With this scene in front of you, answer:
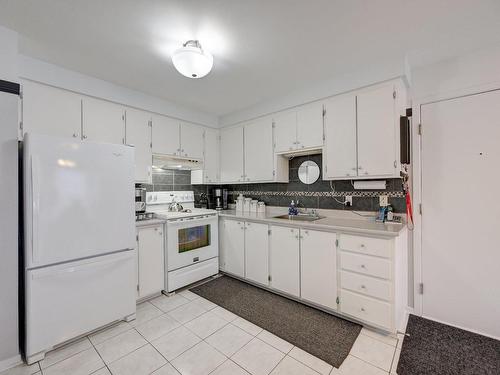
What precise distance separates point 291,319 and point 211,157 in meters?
2.52

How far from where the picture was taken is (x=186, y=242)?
2898 mm

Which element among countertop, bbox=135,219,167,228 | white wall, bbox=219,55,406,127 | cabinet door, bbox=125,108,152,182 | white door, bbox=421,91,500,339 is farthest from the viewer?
cabinet door, bbox=125,108,152,182

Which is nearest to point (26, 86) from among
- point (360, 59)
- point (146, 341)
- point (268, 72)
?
point (268, 72)

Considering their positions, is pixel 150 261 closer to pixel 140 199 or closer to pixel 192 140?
pixel 140 199

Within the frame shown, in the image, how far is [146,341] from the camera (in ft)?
6.25

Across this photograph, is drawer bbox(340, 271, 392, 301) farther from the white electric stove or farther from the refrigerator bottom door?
the refrigerator bottom door

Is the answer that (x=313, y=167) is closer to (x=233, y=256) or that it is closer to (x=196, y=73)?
(x=233, y=256)

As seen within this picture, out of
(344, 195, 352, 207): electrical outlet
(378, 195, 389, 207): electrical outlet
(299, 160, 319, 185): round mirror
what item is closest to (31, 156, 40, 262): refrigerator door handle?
(299, 160, 319, 185): round mirror

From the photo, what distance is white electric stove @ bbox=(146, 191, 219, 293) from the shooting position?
2.71m

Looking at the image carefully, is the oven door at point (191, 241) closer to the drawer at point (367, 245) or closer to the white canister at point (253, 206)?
the white canister at point (253, 206)

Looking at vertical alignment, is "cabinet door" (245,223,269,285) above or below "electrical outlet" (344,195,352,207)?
below

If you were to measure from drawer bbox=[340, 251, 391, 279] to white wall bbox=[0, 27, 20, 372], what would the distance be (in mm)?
2701

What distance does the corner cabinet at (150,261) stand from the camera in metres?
2.47

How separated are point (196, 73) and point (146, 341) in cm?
227
